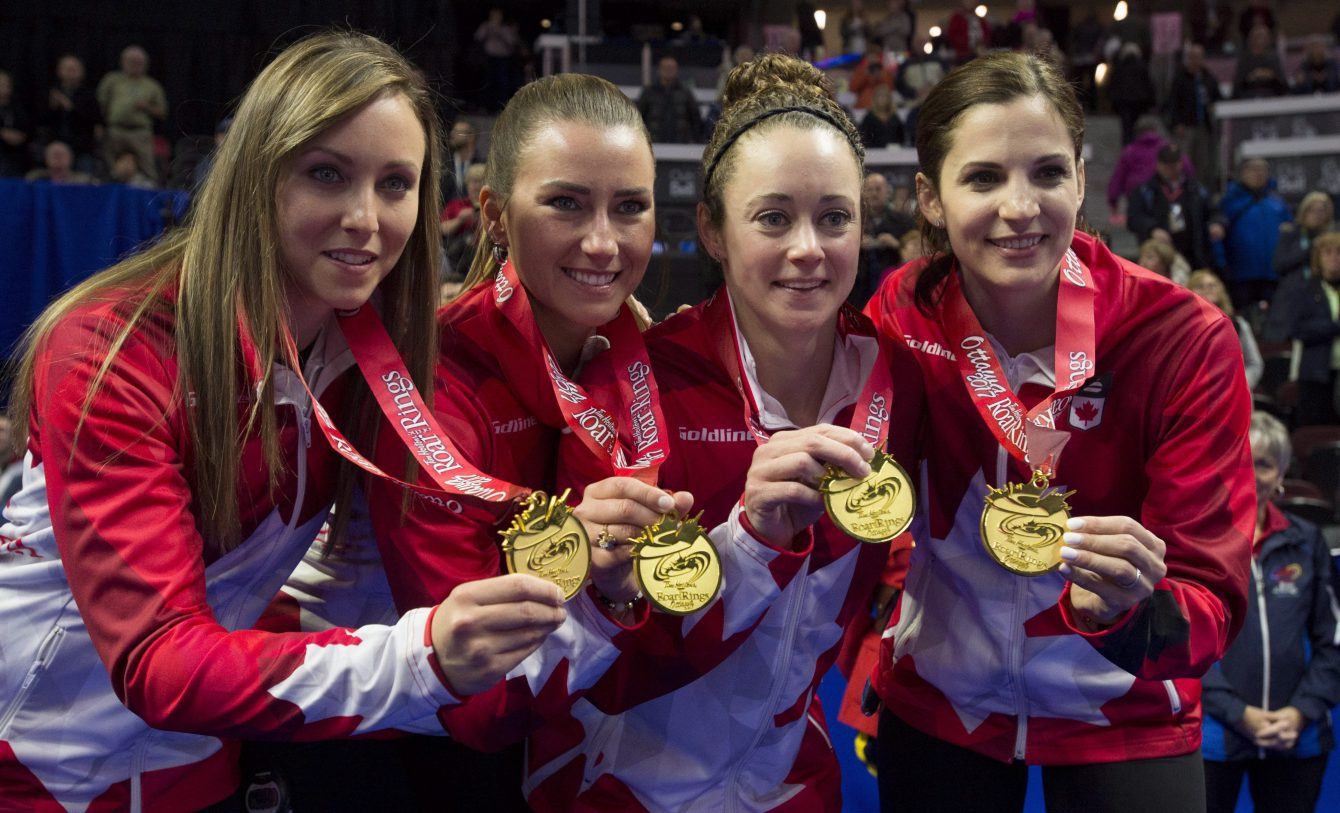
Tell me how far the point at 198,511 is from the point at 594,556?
1.84ft

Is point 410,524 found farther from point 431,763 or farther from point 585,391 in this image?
point 431,763

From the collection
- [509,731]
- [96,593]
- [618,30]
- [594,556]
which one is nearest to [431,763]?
[509,731]

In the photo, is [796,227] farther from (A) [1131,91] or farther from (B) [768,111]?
(A) [1131,91]

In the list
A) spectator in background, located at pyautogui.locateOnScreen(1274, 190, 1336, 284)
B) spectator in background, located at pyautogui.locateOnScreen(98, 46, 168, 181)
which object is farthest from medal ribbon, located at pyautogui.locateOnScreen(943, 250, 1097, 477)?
→ spectator in background, located at pyautogui.locateOnScreen(98, 46, 168, 181)

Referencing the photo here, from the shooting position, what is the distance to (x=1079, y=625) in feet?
5.82

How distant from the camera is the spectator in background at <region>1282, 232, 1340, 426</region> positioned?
736 cm

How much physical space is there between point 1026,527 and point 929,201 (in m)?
0.73

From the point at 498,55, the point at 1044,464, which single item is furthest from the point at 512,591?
the point at 498,55

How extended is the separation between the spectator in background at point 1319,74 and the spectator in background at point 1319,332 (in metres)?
6.84

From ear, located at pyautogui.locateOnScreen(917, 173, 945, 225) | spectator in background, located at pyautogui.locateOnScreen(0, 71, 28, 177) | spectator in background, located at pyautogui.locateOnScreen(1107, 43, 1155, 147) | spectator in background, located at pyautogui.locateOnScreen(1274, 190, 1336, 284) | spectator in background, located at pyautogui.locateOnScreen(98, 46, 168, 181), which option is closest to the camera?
ear, located at pyautogui.locateOnScreen(917, 173, 945, 225)

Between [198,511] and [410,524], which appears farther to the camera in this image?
[410,524]

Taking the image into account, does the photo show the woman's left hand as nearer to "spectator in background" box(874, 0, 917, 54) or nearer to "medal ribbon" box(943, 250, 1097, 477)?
"medal ribbon" box(943, 250, 1097, 477)

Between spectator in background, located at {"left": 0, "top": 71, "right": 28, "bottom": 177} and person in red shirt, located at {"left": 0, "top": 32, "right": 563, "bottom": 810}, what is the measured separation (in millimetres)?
9821

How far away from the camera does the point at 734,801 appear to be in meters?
1.99
